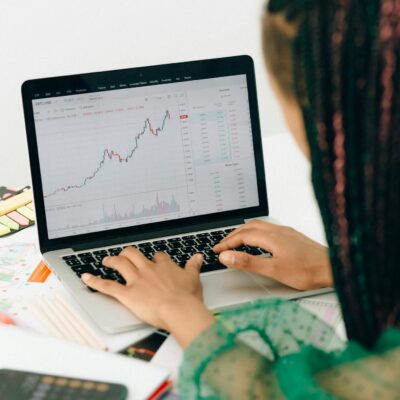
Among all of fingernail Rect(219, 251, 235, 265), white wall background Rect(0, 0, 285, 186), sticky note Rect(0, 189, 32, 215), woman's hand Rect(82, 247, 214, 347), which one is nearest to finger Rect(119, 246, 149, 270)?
woman's hand Rect(82, 247, 214, 347)

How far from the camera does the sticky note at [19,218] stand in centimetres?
119

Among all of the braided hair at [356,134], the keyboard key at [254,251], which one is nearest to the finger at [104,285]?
the keyboard key at [254,251]

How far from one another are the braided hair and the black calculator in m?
0.25

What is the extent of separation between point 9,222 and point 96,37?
51.6 inches

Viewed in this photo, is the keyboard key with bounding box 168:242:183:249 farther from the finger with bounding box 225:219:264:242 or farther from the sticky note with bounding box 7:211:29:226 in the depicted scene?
the sticky note with bounding box 7:211:29:226

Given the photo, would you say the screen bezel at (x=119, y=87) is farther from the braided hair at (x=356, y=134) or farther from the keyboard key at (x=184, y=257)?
the braided hair at (x=356, y=134)

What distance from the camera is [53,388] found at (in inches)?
28.4

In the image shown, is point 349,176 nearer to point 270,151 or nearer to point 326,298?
point 326,298

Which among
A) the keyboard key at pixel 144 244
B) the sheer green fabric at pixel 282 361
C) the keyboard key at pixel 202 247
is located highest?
the sheer green fabric at pixel 282 361

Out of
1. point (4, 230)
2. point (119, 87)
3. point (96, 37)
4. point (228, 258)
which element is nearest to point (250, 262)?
point (228, 258)

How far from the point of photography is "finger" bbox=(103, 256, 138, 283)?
0.93m

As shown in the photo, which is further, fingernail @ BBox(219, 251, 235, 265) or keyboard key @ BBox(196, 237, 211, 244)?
keyboard key @ BBox(196, 237, 211, 244)

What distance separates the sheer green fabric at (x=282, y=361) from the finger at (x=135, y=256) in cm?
27

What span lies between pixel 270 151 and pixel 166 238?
449 millimetres
